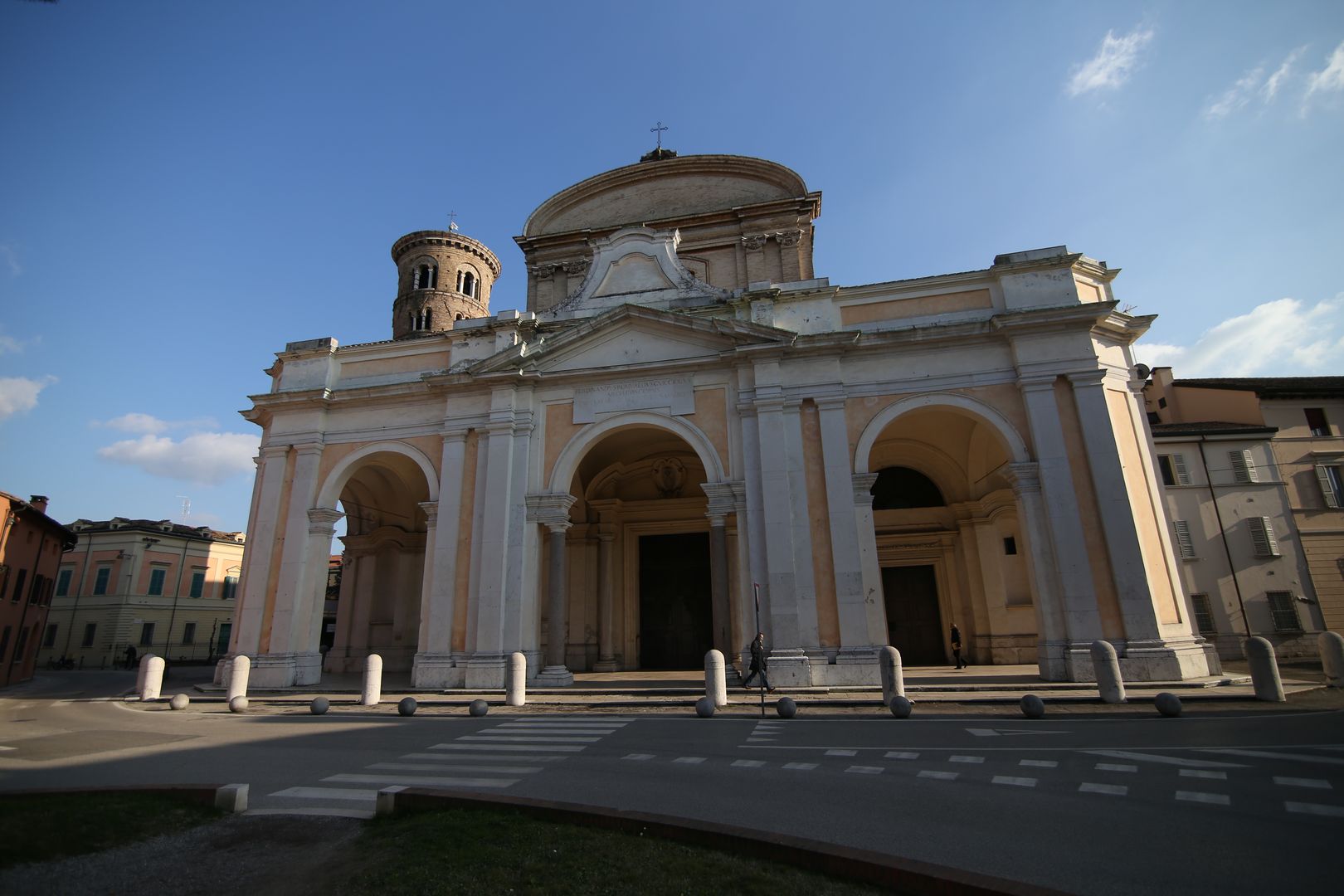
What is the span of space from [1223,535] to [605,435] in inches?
835

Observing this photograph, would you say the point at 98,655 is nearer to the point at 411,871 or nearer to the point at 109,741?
the point at 109,741

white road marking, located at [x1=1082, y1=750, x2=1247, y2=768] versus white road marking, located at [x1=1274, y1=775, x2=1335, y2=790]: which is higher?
white road marking, located at [x1=1082, y1=750, x2=1247, y2=768]

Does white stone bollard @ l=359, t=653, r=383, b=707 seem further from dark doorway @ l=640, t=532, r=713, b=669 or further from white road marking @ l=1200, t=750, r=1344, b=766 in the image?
white road marking @ l=1200, t=750, r=1344, b=766

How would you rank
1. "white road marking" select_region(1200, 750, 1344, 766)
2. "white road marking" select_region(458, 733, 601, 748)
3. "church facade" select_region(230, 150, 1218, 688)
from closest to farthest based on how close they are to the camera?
1. "white road marking" select_region(1200, 750, 1344, 766)
2. "white road marking" select_region(458, 733, 601, 748)
3. "church facade" select_region(230, 150, 1218, 688)

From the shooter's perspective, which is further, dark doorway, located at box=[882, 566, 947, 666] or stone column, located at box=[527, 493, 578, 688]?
dark doorway, located at box=[882, 566, 947, 666]

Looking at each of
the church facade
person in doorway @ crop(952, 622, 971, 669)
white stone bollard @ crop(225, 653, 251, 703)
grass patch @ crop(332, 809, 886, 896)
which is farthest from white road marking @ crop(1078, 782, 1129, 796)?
white stone bollard @ crop(225, 653, 251, 703)

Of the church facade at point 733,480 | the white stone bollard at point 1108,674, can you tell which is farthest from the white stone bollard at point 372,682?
the white stone bollard at point 1108,674

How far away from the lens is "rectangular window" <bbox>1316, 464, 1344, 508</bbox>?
72.9 ft

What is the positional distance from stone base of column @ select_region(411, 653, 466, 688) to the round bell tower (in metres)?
21.3

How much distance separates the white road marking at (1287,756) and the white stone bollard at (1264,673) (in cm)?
409

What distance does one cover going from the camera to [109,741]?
30.3 ft

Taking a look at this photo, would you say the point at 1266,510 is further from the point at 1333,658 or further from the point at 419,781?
the point at 419,781

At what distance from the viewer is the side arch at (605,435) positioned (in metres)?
15.7

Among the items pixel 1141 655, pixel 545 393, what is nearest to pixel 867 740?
pixel 1141 655
